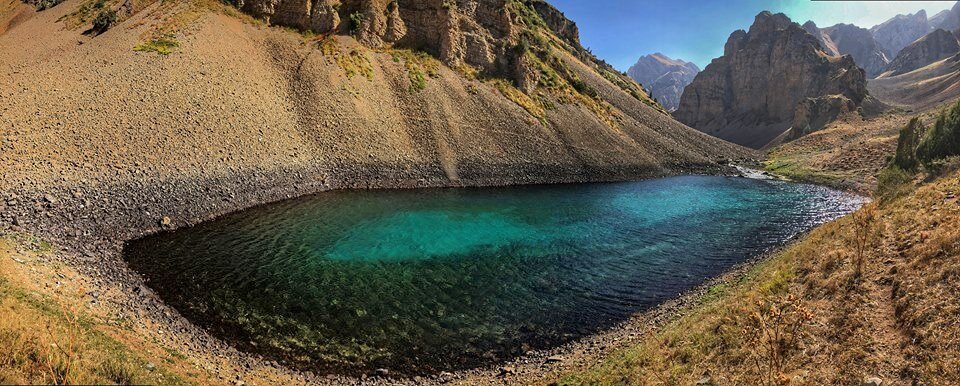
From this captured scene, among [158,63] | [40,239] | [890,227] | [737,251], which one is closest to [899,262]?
[890,227]

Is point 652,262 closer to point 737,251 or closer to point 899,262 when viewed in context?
point 737,251

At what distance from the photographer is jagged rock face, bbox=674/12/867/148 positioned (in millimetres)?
131250

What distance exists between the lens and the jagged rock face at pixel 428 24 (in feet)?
176

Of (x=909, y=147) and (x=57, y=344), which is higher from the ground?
(x=909, y=147)

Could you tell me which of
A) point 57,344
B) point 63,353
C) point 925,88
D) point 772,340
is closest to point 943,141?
point 772,340

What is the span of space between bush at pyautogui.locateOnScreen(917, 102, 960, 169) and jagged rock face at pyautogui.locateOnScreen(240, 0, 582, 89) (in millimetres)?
45264

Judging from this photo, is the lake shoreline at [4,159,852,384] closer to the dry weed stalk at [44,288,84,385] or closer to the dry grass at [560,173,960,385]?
the dry grass at [560,173,960,385]

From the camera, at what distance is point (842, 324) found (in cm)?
1015

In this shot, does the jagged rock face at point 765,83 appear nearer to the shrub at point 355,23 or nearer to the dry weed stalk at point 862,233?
the shrub at point 355,23

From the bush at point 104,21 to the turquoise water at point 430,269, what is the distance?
28.6 m

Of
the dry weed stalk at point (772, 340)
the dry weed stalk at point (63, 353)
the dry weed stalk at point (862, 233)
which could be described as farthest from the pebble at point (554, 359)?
the dry weed stalk at point (63, 353)

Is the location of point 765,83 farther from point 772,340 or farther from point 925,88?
point 772,340

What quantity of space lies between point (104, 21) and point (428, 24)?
37535 mm

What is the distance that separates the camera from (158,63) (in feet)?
121
